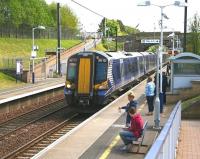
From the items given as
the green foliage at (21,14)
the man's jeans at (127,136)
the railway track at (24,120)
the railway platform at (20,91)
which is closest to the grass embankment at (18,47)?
the green foliage at (21,14)

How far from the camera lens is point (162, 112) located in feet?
70.7

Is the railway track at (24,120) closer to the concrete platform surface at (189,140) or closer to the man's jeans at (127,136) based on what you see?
the concrete platform surface at (189,140)

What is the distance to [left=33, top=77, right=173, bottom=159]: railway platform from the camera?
13.6 metres

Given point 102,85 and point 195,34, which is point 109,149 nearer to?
point 102,85

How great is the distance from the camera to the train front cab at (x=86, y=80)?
23.4 meters

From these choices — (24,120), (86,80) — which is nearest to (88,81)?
(86,80)

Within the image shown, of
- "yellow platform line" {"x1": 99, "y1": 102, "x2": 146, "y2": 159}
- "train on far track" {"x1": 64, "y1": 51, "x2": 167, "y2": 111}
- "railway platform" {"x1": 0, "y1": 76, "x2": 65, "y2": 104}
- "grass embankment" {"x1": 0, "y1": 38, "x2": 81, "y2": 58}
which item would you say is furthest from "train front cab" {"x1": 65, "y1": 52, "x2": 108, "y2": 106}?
"grass embankment" {"x1": 0, "y1": 38, "x2": 81, "y2": 58}

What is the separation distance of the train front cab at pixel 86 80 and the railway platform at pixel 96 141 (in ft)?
7.00

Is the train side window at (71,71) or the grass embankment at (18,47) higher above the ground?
the grass embankment at (18,47)

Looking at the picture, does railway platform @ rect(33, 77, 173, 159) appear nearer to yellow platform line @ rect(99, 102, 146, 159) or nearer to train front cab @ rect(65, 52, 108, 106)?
yellow platform line @ rect(99, 102, 146, 159)

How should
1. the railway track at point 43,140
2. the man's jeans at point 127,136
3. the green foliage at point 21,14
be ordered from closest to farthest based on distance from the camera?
the man's jeans at point 127,136 < the railway track at point 43,140 < the green foliage at point 21,14

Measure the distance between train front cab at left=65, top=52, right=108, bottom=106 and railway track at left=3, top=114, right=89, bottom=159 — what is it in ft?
4.01

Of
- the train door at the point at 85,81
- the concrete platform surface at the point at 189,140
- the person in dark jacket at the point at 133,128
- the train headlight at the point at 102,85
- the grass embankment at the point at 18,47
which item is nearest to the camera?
the person in dark jacket at the point at 133,128

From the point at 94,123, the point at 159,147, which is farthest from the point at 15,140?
→ the point at 159,147
